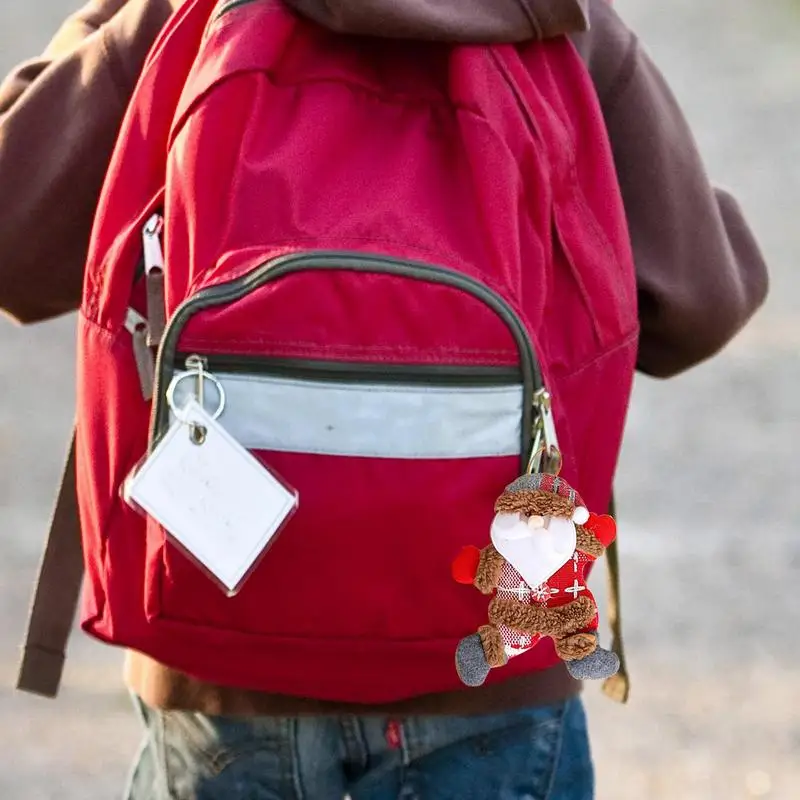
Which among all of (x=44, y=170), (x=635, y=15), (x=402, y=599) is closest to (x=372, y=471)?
(x=402, y=599)

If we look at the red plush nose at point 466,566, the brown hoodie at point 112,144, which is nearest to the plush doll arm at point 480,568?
the red plush nose at point 466,566

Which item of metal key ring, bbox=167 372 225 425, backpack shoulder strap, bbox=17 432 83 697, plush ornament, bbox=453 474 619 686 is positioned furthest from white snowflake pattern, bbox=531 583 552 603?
backpack shoulder strap, bbox=17 432 83 697

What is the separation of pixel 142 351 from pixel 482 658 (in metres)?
0.44

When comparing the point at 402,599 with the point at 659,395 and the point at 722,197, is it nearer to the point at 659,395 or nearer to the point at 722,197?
the point at 722,197

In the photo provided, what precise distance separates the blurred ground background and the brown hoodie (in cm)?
114

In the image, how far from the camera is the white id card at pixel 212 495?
4.14 ft

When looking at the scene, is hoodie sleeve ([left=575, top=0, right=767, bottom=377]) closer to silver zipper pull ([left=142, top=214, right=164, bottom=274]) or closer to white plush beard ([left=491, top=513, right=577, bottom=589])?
white plush beard ([left=491, top=513, right=577, bottom=589])

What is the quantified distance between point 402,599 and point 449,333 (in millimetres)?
253

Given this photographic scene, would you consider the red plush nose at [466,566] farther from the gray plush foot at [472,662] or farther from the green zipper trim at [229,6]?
the green zipper trim at [229,6]

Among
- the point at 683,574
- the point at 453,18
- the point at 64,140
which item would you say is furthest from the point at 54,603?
the point at 683,574

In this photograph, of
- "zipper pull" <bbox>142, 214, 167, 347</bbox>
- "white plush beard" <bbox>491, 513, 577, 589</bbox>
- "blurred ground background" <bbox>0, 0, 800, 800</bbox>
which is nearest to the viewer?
"white plush beard" <bbox>491, 513, 577, 589</bbox>

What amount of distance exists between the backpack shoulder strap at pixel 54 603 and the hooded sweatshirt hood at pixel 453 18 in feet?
2.09

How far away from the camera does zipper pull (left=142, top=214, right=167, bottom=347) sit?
1.35 m

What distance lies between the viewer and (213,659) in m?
1.36
